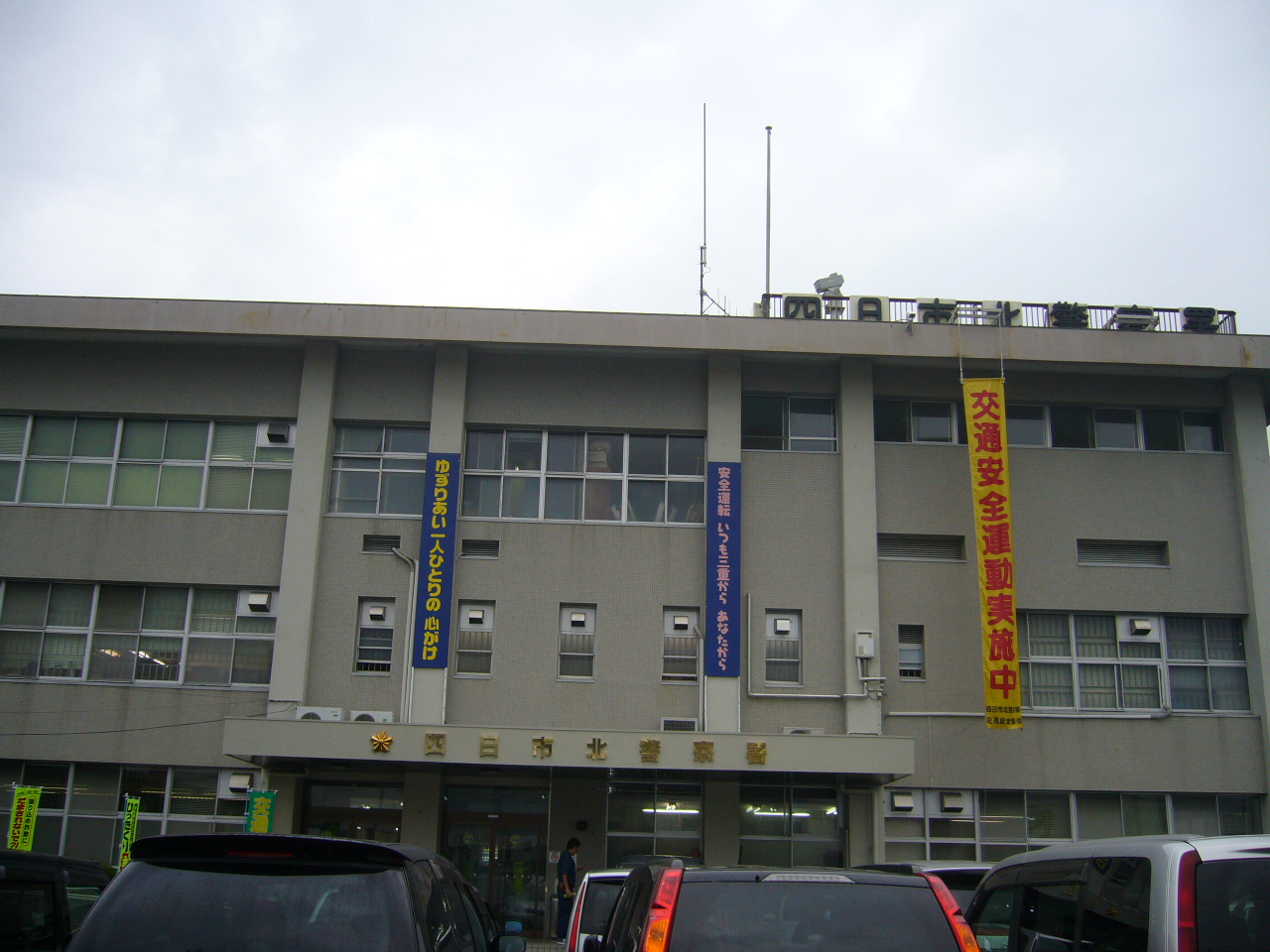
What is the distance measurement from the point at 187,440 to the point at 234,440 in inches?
35.3

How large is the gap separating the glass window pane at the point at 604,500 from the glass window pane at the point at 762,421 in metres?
2.55

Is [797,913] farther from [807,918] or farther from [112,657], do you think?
[112,657]

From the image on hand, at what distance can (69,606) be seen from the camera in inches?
801

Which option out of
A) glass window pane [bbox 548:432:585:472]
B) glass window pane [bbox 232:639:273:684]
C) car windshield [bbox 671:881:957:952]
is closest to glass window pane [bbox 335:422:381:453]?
glass window pane [bbox 548:432:585:472]

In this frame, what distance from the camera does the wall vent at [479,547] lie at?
66.5 ft

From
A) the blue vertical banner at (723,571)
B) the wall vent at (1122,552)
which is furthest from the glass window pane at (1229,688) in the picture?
the blue vertical banner at (723,571)

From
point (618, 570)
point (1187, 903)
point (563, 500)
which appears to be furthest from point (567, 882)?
point (1187, 903)

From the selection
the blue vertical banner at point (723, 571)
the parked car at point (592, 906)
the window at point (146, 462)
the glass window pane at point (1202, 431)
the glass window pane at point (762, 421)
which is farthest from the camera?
the glass window pane at point (1202, 431)

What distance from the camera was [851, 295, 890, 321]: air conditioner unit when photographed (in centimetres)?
2158

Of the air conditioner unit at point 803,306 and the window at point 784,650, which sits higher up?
the air conditioner unit at point 803,306

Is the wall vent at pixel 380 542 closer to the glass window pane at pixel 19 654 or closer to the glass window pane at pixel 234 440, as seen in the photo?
the glass window pane at pixel 234 440

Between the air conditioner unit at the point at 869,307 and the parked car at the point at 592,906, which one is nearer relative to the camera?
the parked car at the point at 592,906

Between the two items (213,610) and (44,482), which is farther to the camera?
(44,482)

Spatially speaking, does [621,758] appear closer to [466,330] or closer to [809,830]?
[809,830]
